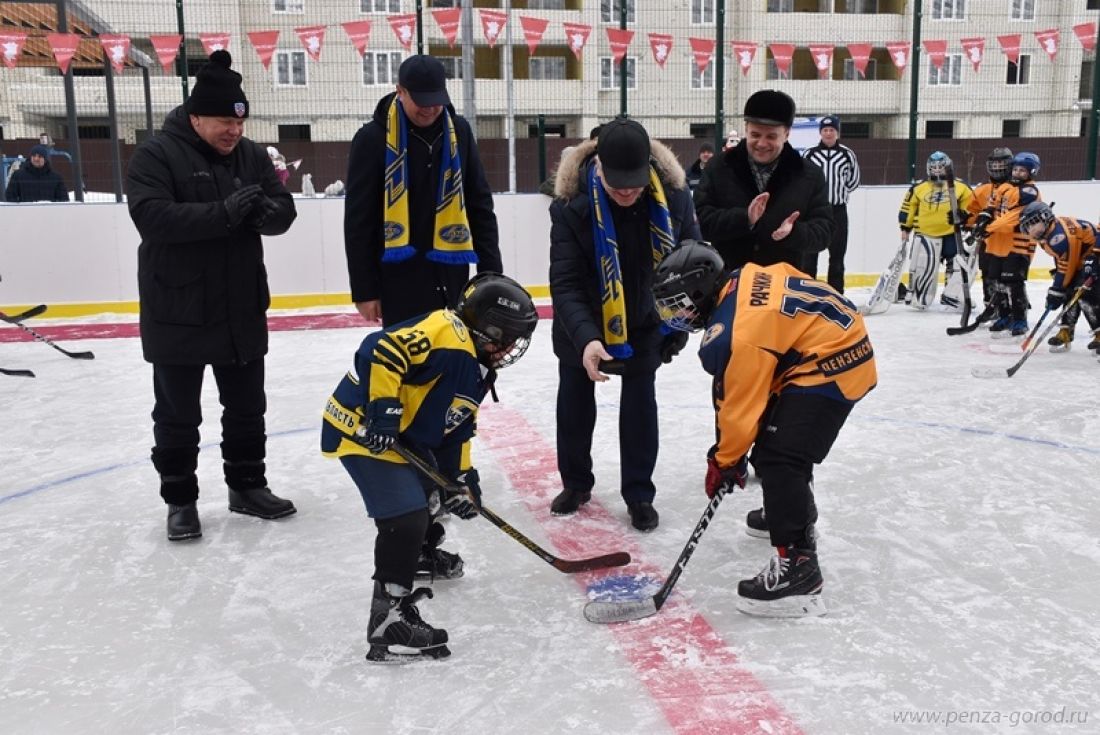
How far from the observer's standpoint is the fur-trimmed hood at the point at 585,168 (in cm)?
319

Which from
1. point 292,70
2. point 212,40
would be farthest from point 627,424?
point 292,70

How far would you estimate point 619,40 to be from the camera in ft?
29.9

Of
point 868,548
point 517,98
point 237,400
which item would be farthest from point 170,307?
point 517,98

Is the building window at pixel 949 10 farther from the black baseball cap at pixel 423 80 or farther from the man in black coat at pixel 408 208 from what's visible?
the black baseball cap at pixel 423 80

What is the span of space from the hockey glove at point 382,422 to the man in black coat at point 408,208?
1.05 m

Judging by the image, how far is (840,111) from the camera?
2259 cm

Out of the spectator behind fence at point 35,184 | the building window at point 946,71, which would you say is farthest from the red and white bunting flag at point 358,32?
the building window at point 946,71

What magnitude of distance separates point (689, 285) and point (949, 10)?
71.8 feet

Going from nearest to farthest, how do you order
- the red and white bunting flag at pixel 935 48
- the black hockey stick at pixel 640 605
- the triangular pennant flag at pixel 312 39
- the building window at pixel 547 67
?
the black hockey stick at pixel 640 605, the triangular pennant flag at pixel 312 39, the red and white bunting flag at pixel 935 48, the building window at pixel 547 67

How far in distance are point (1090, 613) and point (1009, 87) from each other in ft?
57.8

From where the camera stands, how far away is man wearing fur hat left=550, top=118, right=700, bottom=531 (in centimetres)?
314

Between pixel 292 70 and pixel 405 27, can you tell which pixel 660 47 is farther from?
pixel 292 70

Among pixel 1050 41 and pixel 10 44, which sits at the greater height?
pixel 1050 41

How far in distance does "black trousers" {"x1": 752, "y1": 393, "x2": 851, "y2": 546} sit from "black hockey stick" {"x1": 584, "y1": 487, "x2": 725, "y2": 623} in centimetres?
15
